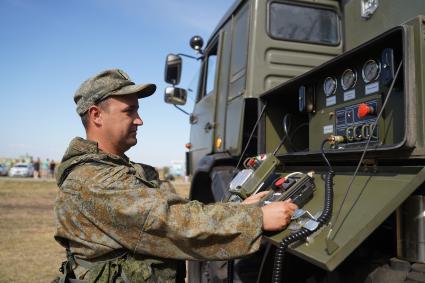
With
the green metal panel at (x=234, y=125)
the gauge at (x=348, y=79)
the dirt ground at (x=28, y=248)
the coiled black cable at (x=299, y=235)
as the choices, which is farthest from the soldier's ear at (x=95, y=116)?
the dirt ground at (x=28, y=248)

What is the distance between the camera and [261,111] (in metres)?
2.85

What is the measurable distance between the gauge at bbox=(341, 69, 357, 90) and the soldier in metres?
0.70

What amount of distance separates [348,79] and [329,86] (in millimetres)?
186

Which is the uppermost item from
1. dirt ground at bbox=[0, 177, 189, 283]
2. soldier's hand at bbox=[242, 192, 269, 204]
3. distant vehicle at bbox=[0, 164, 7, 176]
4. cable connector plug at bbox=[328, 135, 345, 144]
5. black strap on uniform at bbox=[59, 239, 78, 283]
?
distant vehicle at bbox=[0, 164, 7, 176]

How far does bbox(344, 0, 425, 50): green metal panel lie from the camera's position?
8.08 feet

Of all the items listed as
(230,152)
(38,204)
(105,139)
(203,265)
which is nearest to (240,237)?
(105,139)

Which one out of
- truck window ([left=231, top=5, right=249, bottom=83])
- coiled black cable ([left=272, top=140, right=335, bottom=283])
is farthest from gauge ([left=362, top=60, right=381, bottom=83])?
truck window ([left=231, top=5, right=249, bottom=83])

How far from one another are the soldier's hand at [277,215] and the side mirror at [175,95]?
11.1 ft

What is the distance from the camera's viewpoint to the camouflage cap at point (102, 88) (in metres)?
2.21

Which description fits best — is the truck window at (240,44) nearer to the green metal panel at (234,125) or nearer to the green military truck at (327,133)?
the green military truck at (327,133)

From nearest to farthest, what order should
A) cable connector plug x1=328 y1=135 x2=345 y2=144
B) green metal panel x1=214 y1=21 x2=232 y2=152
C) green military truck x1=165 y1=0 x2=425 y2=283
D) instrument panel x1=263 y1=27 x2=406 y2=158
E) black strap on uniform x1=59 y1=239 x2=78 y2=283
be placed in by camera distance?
green military truck x1=165 y1=0 x2=425 y2=283 → instrument panel x1=263 y1=27 x2=406 y2=158 → black strap on uniform x1=59 y1=239 x2=78 y2=283 → cable connector plug x1=328 y1=135 x2=345 y2=144 → green metal panel x1=214 y1=21 x2=232 y2=152

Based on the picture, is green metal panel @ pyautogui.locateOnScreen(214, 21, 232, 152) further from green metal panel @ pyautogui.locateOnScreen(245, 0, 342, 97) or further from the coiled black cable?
the coiled black cable

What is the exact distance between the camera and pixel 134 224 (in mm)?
1820

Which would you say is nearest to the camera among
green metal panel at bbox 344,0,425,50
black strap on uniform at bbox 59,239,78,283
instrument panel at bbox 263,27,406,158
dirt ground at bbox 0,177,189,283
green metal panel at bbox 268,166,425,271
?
green metal panel at bbox 268,166,425,271
